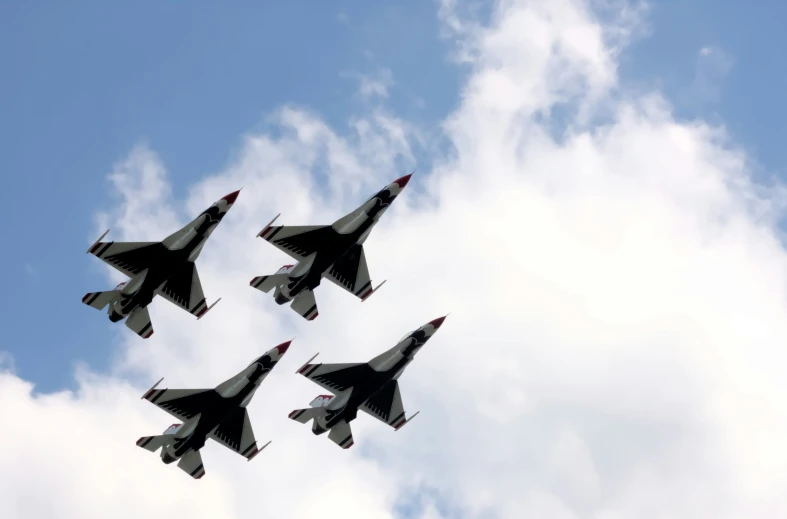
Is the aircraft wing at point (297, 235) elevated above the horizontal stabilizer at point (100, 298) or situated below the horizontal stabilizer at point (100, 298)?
above

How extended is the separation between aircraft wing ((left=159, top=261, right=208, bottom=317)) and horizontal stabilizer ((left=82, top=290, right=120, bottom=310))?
159 inches

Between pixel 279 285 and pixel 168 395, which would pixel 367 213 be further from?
pixel 168 395

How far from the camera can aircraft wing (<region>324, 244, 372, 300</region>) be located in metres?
104

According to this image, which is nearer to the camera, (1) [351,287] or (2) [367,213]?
(2) [367,213]

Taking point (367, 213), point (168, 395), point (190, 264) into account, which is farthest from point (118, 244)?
point (367, 213)

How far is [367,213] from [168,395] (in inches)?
839

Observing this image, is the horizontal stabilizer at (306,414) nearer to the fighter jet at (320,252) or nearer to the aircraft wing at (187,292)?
the fighter jet at (320,252)

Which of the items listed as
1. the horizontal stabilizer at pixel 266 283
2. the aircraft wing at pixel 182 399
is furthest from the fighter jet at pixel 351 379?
the aircraft wing at pixel 182 399

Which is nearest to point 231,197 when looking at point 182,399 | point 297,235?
point 297,235

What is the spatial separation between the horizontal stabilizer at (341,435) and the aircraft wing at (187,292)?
14750 millimetres

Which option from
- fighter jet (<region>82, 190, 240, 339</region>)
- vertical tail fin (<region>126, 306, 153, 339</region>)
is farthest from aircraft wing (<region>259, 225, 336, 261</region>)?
vertical tail fin (<region>126, 306, 153, 339</region>)

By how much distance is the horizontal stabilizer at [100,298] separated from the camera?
326 feet

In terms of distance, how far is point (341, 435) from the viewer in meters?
106

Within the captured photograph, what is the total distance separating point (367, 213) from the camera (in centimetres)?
9981
